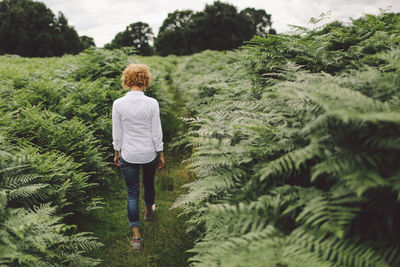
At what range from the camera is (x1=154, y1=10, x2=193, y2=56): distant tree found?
173 ft

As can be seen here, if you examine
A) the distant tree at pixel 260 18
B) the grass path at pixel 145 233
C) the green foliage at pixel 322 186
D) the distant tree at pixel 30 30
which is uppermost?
the distant tree at pixel 260 18

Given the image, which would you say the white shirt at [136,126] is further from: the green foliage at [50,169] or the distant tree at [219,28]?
the distant tree at [219,28]

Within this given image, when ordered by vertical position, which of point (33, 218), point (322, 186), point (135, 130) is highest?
point (135, 130)

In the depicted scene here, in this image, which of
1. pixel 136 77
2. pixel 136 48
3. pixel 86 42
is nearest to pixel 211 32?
pixel 136 48

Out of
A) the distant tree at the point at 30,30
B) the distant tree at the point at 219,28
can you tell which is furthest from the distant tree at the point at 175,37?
the distant tree at the point at 30,30

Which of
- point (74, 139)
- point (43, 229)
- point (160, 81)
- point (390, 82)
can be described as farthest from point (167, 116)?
point (390, 82)

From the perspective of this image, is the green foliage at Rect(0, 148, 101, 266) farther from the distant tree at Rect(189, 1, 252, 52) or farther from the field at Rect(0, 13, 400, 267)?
the distant tree at Rect(189, 1, 252, 52)

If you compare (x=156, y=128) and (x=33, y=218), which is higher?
(x=156, y=128)

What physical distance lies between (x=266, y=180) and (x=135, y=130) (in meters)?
2.16

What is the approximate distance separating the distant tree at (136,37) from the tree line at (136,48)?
1140 centimetres

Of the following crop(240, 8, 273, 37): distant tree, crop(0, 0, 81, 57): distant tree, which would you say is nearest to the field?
crop(0, 0, 81, 57): distant tree

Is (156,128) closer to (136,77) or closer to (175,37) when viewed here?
(136,77)

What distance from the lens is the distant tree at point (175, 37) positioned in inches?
2080

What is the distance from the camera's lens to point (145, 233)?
4074 mm
